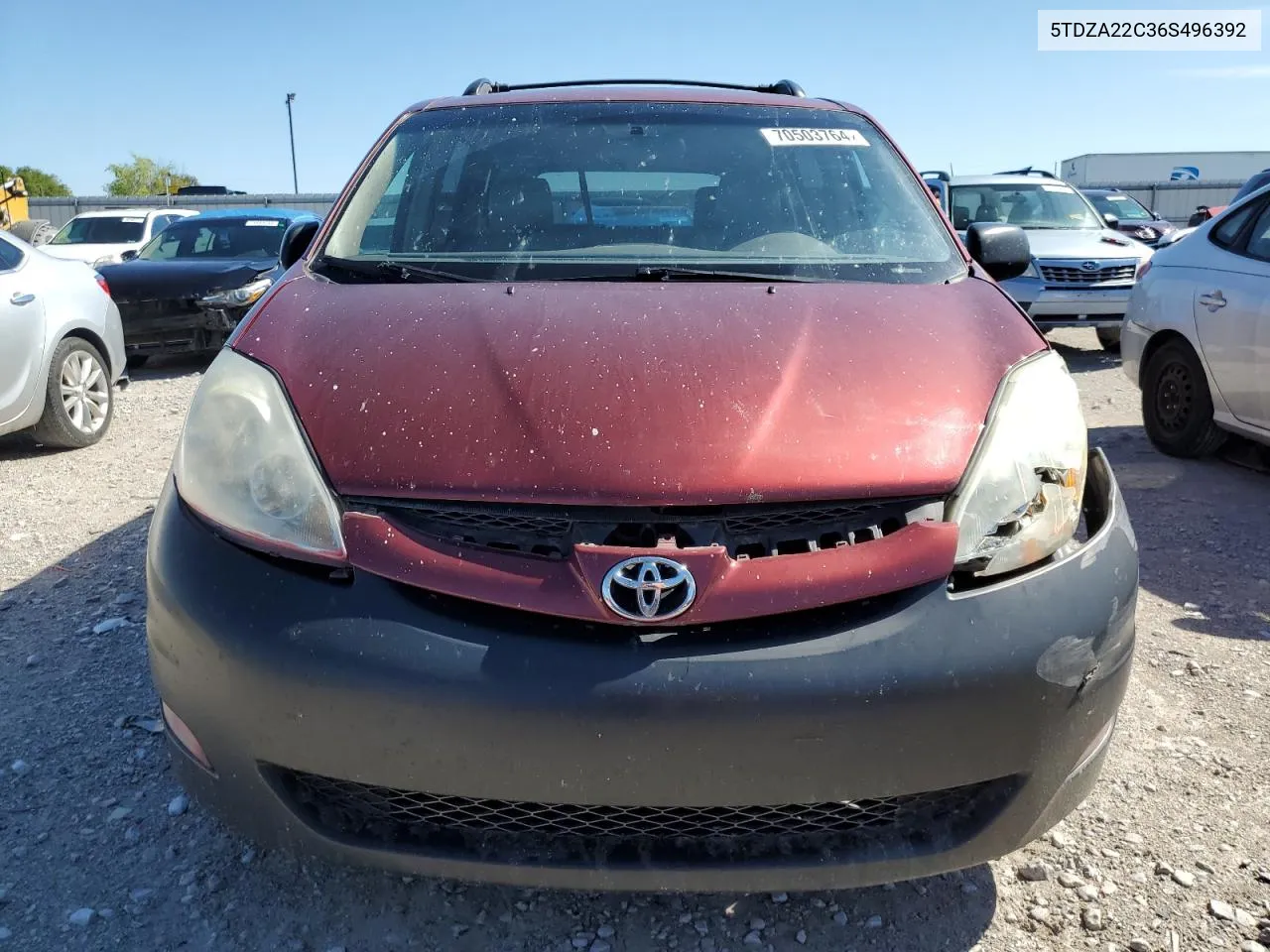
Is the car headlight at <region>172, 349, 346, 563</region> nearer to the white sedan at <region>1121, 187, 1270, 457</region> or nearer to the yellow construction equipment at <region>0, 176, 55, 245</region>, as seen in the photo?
the white sedan at <region>1121, 187, 1270, 457</region>

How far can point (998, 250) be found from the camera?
3.14 metres

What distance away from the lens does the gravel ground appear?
208 cm

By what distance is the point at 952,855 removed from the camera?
1768 millimetres

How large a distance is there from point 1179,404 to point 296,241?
481 cm

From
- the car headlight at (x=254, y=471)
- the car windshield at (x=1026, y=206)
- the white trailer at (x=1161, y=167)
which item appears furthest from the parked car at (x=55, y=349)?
the white trailer at (x=1161, y=167)

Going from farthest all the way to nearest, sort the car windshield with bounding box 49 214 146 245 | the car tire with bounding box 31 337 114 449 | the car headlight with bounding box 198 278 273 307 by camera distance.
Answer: the car windshield with bounding box 49 214 146 245 → the car headlight with bounding box 198 278 273 307 → the car tire with bounding box 31 337 114 449

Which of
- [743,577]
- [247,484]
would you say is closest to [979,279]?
[743,577]

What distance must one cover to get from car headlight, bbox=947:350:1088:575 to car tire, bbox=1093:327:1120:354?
28.7 feet

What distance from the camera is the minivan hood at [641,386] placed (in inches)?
70.4

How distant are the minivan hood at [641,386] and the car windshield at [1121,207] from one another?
1790 centimetres

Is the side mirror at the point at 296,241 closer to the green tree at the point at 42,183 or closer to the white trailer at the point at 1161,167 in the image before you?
the white trailer at the point at 1161,167

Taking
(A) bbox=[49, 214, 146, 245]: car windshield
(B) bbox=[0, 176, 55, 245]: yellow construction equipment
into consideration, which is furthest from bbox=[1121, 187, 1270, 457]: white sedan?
(B) bbox=[0, 176, 55, 245]: yellow construction equipment

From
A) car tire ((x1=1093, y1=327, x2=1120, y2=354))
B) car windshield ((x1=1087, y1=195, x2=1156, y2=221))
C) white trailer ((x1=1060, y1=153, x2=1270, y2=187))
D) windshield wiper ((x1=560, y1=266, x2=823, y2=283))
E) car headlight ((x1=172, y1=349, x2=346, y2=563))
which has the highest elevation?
windshield wiper ((x1=560, y1=266, x2=823, y2=283))

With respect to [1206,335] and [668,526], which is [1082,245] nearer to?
[1206,335]
